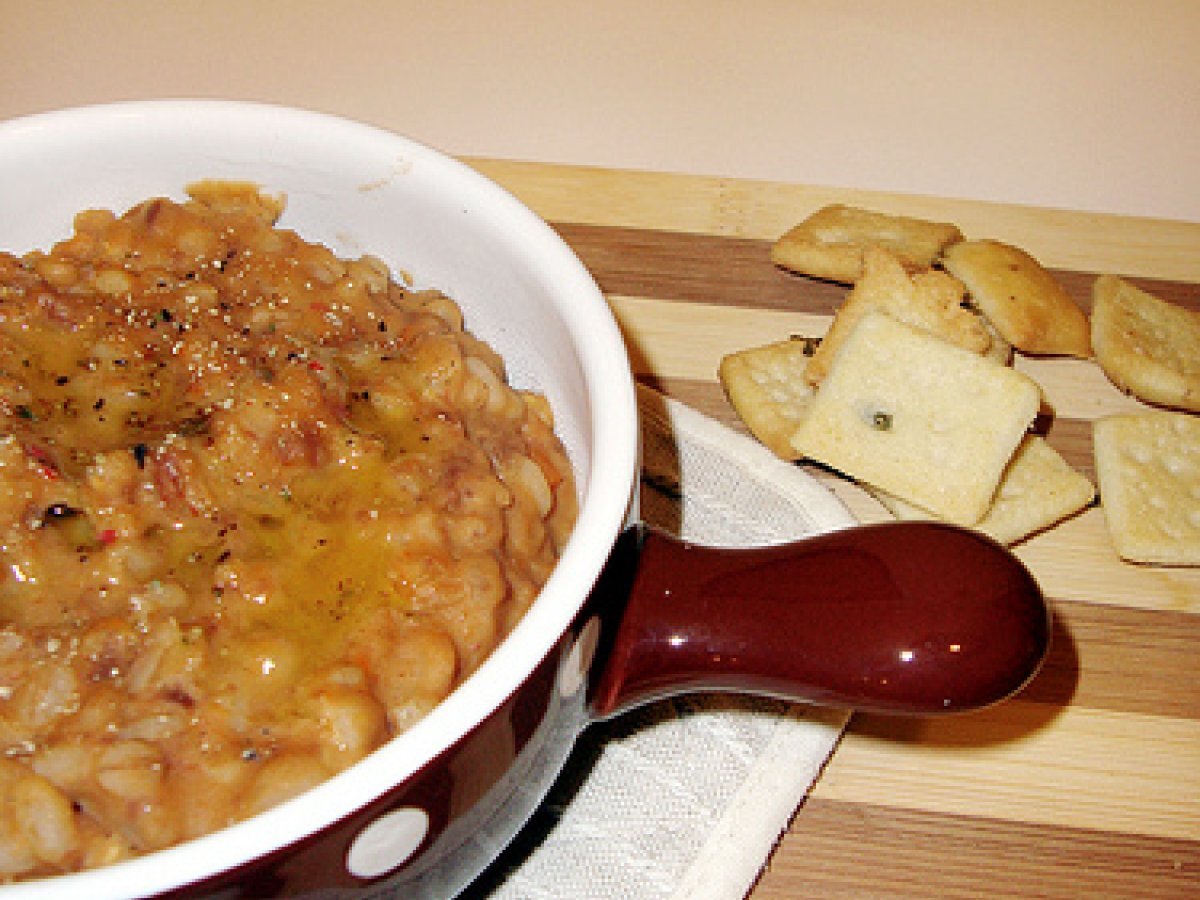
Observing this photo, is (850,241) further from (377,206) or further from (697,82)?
(377,206)

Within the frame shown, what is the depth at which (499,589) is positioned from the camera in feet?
3.48

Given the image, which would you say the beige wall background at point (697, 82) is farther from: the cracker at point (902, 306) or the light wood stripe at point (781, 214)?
the cracker at point (902, 306)

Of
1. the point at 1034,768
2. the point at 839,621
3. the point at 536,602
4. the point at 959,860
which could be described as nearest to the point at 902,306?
the point at 1034,768

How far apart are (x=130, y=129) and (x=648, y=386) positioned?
2.41ft

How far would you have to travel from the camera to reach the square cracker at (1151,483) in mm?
1697

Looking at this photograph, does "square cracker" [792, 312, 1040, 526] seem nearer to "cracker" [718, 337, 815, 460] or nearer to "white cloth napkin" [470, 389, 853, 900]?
"cracker" [718, 337, 815, 460]

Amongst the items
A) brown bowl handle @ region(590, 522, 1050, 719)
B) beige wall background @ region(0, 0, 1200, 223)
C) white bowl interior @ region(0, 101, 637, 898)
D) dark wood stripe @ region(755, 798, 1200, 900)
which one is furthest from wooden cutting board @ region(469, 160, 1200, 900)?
white bowl interior @ region(0, 101, 637, 898)

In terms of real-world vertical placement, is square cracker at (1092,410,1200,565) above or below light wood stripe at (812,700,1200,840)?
above

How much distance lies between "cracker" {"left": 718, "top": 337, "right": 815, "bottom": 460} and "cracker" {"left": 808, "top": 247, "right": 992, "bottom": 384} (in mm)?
26

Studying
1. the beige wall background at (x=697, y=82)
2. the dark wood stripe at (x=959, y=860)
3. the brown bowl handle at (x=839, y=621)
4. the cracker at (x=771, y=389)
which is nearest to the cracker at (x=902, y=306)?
the cracker at (x=771, y=389)

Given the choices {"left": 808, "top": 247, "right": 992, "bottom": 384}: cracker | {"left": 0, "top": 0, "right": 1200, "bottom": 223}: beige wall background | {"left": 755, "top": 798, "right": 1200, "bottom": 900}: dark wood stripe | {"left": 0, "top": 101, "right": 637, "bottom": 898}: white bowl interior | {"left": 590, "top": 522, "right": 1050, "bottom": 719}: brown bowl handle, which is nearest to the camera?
{"left": 590, "top": 522, "right": 1050, "bottom": 719}: brown bowl handle

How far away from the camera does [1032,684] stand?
157 centimetres

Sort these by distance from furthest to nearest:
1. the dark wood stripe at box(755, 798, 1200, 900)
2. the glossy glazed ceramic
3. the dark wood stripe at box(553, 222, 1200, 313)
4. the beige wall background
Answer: the beige wall background → the dark wood stripe at box(553, 222, 1200, 313) → the dark wood stripe at box(755, 798, 1200, 900) → the glossy glazed ceramic

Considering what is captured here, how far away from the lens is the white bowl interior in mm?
1196
